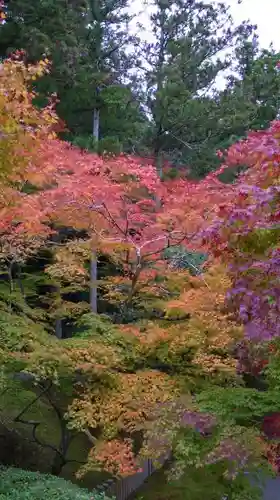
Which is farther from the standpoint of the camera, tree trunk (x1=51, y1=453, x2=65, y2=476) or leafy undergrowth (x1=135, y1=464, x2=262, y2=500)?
tree trunk (x1=51, y1=453, x2=65, y2=476)

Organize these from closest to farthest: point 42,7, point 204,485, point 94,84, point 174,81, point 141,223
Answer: point 204,485 < point 141,223 < point 42,7 < point 94,84 < point 174,81

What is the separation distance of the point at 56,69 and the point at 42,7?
129 cm

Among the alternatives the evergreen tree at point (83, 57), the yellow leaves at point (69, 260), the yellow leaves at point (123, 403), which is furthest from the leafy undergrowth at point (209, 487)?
the evergreen tree at point (83, 57)

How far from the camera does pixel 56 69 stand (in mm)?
12070

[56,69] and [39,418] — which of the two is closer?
[39,418]

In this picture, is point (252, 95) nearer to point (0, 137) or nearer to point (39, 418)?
point (39, 418)

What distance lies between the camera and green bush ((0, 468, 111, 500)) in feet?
19.5

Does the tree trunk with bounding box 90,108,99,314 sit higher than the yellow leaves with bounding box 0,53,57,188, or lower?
lower

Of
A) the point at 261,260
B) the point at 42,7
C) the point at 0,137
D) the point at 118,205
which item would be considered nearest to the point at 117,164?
the point at 118,205

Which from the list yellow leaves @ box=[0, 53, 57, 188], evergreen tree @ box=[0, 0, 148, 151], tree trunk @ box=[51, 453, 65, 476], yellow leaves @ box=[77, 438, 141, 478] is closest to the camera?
yellow leaves @ box=[0, 53, 57, 188]

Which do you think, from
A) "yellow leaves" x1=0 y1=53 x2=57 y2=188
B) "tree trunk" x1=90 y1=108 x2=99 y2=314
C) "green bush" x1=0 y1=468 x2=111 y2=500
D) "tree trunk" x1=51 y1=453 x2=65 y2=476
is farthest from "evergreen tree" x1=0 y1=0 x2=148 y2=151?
"green bush" x1=0 y1=468 x2=111 y2=500

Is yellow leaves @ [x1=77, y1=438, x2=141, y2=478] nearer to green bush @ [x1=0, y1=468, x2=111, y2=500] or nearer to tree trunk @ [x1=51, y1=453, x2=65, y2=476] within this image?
green bush @ [x1=0, y1=468, x2=111, y2=500]

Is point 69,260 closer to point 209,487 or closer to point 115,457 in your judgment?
point 115,457

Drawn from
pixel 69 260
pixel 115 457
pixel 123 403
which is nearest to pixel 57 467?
pixel 115 457
